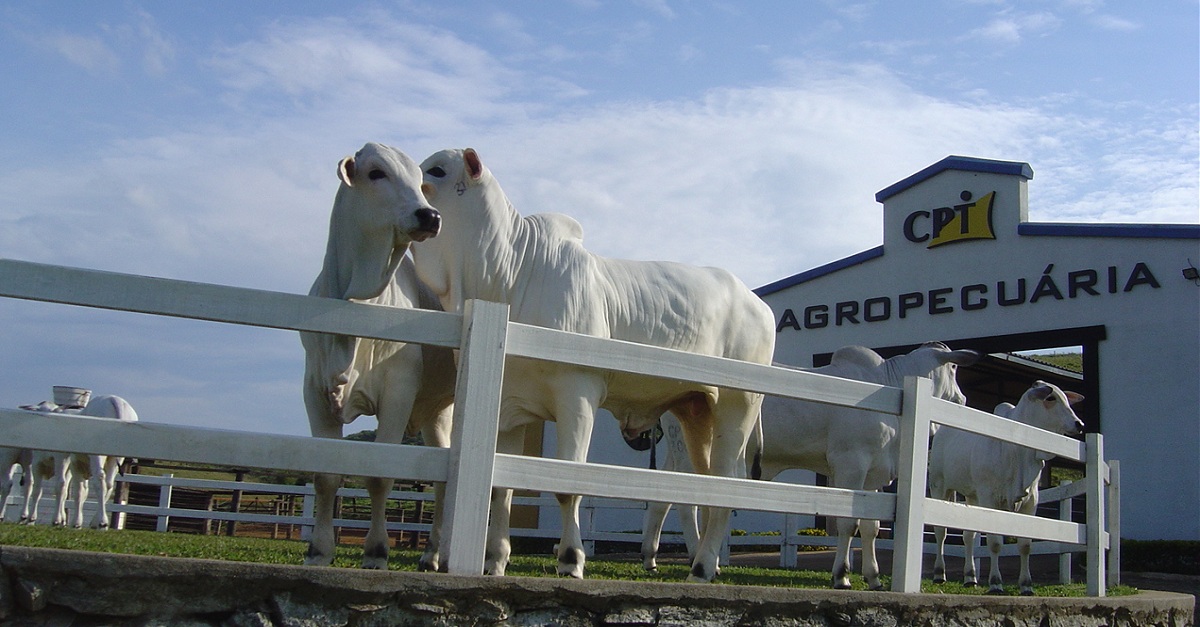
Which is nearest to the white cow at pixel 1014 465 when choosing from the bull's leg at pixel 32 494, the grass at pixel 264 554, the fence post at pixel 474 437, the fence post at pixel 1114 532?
the grass at pixel 264 554

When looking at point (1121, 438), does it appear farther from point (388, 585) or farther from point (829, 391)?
point (388, 585)

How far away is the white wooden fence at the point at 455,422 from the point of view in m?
3.85

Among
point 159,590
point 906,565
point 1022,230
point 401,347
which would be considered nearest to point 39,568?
point 159,590

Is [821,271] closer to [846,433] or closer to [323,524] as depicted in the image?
[846,433]

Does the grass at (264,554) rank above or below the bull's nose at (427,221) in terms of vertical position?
below

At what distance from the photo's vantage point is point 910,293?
21234 mm

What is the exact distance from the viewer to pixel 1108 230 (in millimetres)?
18297

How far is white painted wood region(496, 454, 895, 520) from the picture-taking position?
4414 millimetres

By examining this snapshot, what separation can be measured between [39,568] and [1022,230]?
1870cm

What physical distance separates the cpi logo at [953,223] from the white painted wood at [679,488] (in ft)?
52.1

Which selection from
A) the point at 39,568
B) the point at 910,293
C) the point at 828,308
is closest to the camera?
the point at 39,568

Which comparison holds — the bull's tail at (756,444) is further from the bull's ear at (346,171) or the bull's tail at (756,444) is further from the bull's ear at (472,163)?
the bull's ear at (346,171)

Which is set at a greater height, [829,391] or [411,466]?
[829,391]

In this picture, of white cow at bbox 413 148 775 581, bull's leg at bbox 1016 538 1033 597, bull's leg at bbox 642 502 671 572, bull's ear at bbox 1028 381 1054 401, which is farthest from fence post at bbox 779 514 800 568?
white cow at bbox 413 148 775 581
